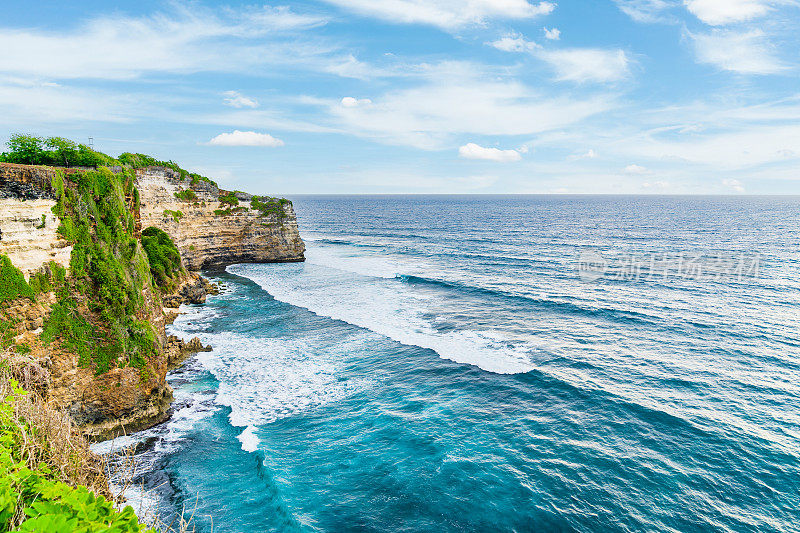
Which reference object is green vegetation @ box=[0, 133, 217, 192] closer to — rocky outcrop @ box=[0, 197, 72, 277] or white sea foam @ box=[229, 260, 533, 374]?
rocky outcrop @ box=[0, 197, 72, 277]

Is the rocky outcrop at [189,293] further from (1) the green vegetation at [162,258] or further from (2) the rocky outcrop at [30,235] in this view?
(2) the rocky outcrop at [30,235]

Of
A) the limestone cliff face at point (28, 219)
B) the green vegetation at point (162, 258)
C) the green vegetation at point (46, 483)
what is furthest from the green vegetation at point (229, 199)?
the green vegetation at point (46, 483)

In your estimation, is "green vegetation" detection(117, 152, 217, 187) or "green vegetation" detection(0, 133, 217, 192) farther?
"green vegetation" detection(117, 152, 217, 187)

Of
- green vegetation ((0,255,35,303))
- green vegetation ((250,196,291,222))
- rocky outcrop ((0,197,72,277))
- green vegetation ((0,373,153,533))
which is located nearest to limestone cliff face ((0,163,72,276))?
rocky outcrop ((0,197,72,277))

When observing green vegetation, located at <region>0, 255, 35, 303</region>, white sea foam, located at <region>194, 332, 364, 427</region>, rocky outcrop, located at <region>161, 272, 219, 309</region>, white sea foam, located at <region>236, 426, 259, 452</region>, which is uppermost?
green vegetation, located at <region>0, 255, 35, 303</region>

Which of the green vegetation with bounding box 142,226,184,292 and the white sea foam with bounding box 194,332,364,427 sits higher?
the green vegetation with bounding box 142,226,184,292
